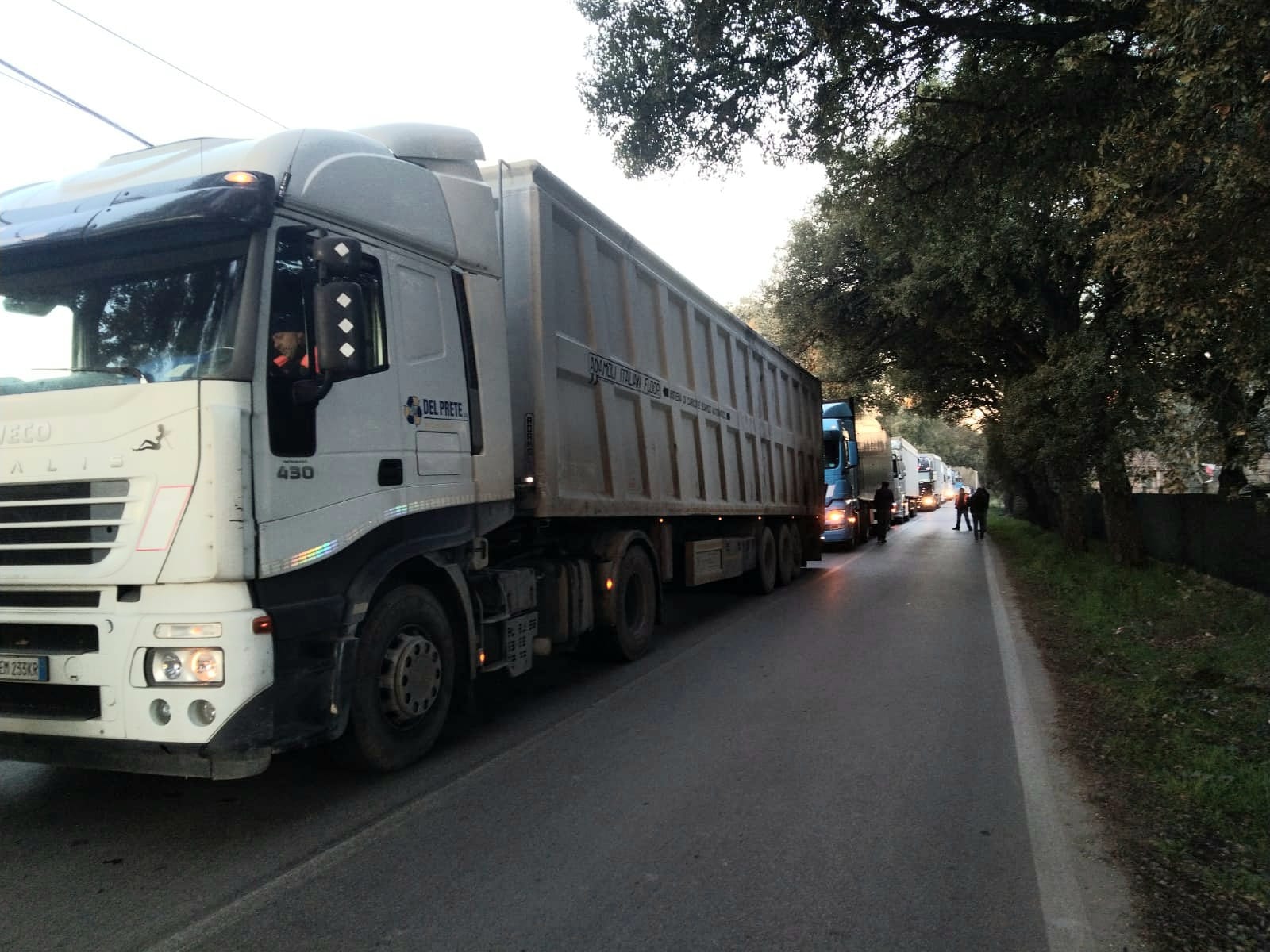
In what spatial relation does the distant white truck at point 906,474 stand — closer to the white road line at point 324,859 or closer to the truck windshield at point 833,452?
the truck windshield at point 833,452

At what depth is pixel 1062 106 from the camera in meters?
8.42

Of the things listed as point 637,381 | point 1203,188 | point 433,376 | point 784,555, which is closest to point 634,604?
point 637,381

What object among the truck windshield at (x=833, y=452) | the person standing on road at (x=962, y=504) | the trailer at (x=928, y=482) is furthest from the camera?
the trailer at (x=928, y=482)

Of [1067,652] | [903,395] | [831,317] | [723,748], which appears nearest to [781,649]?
[1067,652]

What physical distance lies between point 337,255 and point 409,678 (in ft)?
7.71

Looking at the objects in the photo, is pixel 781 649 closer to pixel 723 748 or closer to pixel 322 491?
pixel 723 748

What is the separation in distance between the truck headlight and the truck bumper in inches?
13.9

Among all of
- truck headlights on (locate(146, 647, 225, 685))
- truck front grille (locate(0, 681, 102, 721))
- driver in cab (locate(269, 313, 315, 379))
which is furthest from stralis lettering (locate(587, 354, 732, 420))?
truck front grille (locate(0, 681, 102, 721))

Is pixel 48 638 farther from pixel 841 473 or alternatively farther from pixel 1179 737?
pixel 841 473

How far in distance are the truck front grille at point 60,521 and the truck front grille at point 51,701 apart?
1.88 feet

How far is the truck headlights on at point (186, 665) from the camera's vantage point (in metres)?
3.96

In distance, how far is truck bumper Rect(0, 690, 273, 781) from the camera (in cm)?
399

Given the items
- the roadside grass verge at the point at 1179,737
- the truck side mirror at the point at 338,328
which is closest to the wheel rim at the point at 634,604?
the roadside grass verge at the point at 1179,737

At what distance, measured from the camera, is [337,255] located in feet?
14.2
